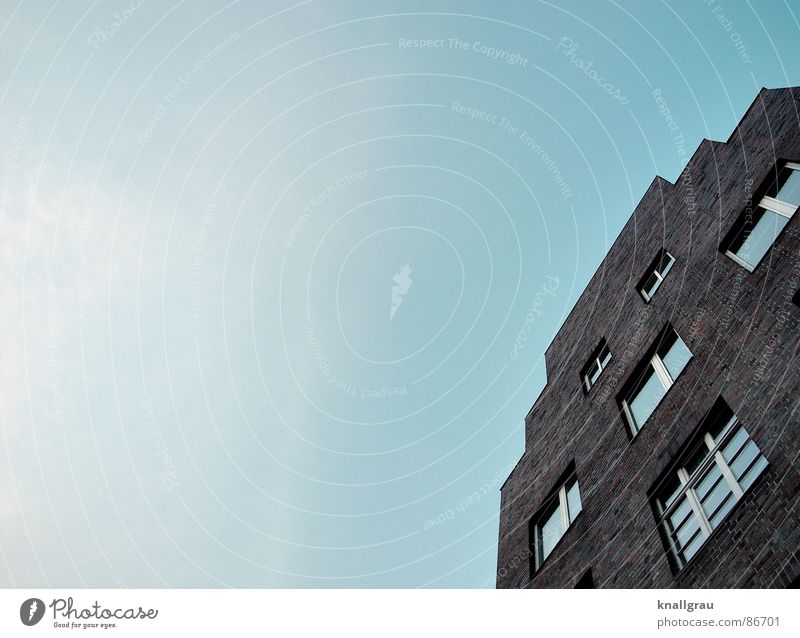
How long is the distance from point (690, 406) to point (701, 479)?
4.37 ft

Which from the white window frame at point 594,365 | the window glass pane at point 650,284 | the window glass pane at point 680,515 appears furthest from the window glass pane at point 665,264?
the window glass pane at point 680,515

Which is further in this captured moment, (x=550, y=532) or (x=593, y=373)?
(x=593, y=373)

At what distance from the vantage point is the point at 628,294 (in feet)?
51.4

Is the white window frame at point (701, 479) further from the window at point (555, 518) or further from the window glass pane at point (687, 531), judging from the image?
the window at point (555, 518)

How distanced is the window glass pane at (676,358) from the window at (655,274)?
82.7 inches

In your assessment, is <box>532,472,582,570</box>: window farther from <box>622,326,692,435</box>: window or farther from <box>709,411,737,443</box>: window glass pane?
<box>709,411,737,443</box>: window glass pane

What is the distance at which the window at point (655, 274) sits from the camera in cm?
1467

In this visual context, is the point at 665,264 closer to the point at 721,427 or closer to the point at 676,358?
the point at 676,358

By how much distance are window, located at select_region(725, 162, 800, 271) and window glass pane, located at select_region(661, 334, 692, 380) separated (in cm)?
189

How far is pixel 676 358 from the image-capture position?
12.2m
